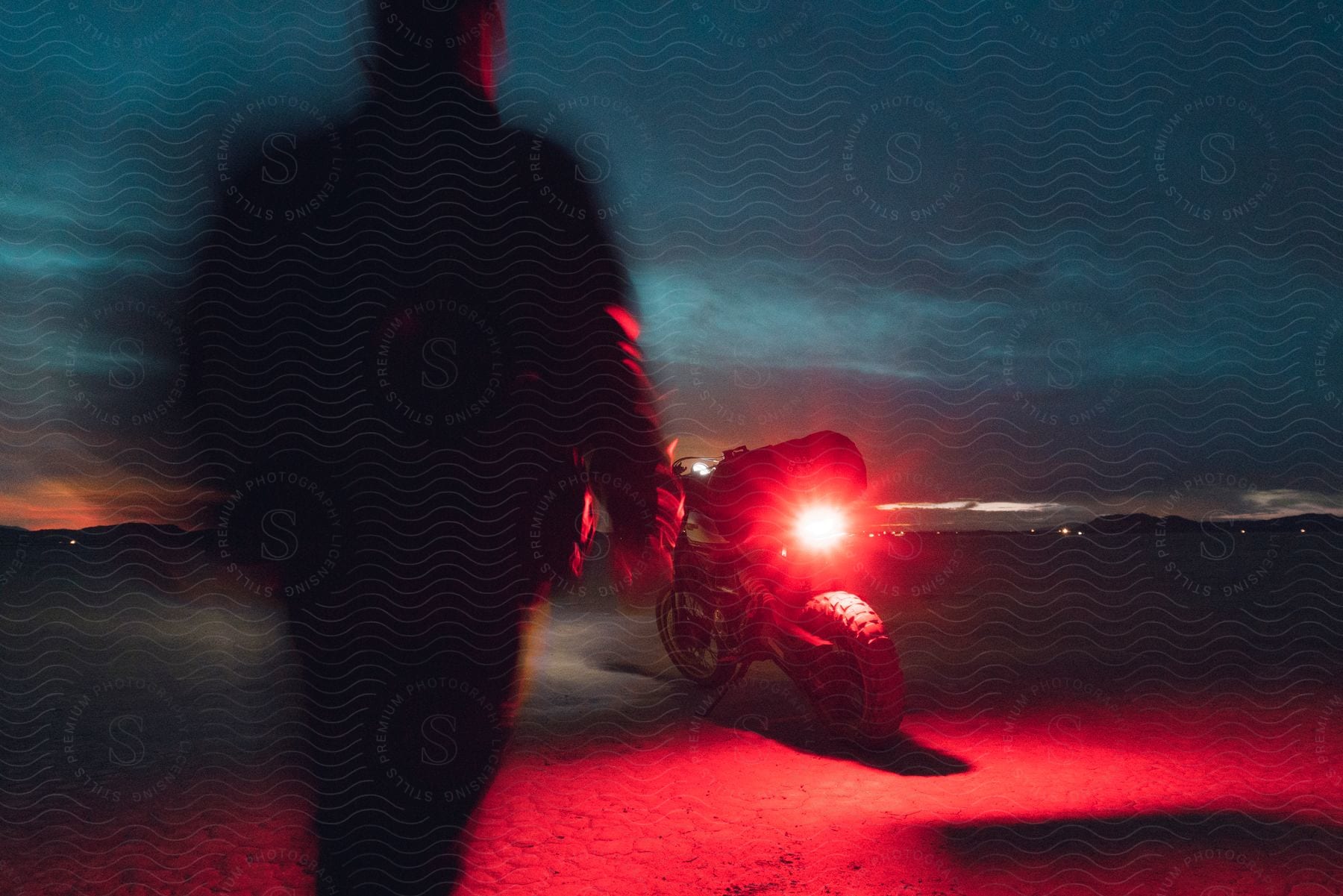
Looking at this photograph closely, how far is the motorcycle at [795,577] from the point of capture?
15.5ft

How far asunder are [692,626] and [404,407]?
3.58 meters

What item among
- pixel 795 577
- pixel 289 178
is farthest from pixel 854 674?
pixel 289 178

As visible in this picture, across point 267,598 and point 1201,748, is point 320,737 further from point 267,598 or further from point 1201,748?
point 1201,748

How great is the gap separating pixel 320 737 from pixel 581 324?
7.50 ft

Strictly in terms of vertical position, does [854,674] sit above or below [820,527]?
below

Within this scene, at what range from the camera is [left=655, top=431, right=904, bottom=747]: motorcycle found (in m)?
4.73

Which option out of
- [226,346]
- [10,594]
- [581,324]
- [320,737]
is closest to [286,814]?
[320,737]

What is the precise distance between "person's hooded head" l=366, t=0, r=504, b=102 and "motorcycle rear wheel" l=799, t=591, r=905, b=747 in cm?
356

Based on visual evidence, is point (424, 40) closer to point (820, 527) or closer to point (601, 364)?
point (601, 364)

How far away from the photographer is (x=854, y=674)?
15.9 feet

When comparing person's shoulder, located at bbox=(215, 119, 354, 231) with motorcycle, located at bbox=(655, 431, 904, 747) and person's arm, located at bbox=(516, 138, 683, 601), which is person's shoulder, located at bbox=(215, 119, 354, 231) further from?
motorcycle, located at bbox=(655, 431, 904, 747)

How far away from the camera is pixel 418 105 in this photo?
11.6ft

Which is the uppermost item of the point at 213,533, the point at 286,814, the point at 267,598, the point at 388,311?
the point at 388,311

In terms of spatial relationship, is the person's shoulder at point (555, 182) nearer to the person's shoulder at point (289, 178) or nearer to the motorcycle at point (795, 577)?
the person's shoulder at point (289, 178)
